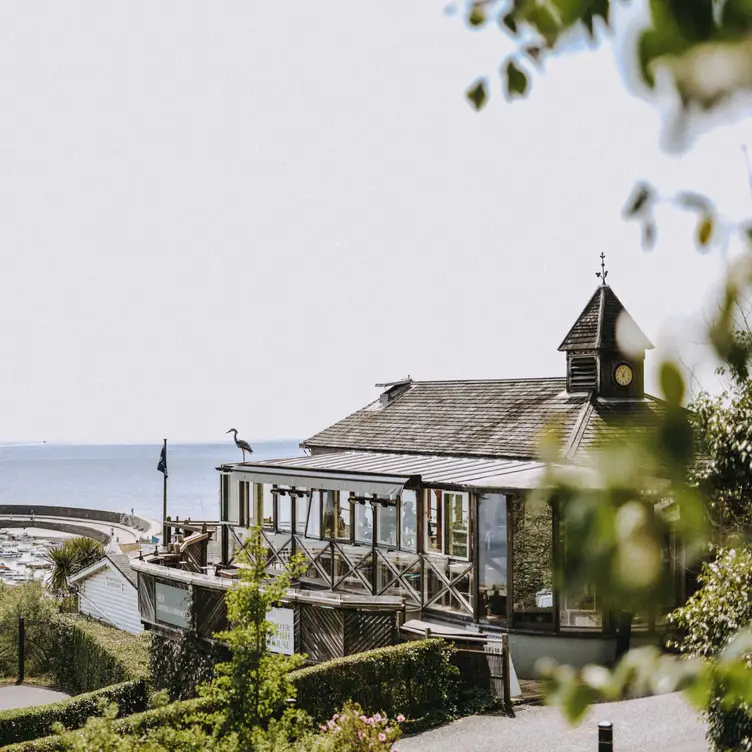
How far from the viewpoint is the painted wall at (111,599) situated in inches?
1218

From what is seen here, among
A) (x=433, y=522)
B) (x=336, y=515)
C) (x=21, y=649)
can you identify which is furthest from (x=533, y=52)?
(x=21, y=649)

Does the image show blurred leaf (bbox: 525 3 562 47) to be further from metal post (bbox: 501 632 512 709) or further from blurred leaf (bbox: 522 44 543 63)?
metal post (bbox: 501 632 512 709)

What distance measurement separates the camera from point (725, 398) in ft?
36.0

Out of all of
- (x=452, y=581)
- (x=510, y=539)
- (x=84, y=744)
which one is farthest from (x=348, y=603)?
(x=84, y=744)

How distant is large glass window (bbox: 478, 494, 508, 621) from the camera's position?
16906mm

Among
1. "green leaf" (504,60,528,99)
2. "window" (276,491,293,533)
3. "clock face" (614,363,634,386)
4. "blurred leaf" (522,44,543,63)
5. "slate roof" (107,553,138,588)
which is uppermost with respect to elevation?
"blurred leaf" (522,44,543,63)

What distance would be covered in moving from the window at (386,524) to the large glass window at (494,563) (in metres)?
2.41

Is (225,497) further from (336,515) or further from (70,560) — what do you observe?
(70,560)

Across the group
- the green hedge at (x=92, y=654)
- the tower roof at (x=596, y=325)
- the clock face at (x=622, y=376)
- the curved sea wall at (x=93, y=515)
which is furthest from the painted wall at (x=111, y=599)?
the curved sea wall at (x=93, y=515)

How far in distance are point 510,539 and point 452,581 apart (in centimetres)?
162

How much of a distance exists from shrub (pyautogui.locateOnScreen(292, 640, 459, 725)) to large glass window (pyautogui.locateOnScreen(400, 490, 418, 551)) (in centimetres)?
371

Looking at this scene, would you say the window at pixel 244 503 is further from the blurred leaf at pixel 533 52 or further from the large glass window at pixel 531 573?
the blurred leaf at pixel 533 52

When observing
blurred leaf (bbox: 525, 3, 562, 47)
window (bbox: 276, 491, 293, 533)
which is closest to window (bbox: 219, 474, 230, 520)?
window (bbox: 276, 491, 293, 533)

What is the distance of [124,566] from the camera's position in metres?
32.5
